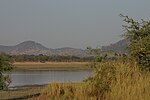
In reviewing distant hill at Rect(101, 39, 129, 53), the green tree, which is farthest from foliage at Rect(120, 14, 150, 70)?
the green tree

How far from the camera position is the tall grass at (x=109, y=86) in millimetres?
10789

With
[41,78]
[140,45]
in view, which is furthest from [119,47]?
[41,78]

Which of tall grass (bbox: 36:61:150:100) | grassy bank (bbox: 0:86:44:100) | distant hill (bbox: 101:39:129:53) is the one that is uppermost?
distant hill (bbox: 101:39:129:53)

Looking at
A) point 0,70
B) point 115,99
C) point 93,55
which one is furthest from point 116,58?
point 0,70

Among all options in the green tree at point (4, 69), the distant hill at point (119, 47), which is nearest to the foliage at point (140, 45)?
the distant hill at point (119, 47)

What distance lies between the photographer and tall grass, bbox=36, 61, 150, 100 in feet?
35.4

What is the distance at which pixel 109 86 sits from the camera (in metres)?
11.9

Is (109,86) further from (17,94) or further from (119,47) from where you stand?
(17,94)

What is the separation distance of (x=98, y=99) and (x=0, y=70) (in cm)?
1619

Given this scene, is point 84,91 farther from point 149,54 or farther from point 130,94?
point 149,54

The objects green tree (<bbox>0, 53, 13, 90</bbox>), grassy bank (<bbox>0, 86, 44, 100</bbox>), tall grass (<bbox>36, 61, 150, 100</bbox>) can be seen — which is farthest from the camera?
green tree (<bbox>0, 53, 13, 90</bbox>)

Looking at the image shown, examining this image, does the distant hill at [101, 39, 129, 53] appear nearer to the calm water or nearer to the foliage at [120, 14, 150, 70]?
the foliage at [120, 14, 150, 70]

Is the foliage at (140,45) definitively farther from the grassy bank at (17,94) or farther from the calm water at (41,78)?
the calm water at (41,78)

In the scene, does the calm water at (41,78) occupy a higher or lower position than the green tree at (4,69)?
lower
